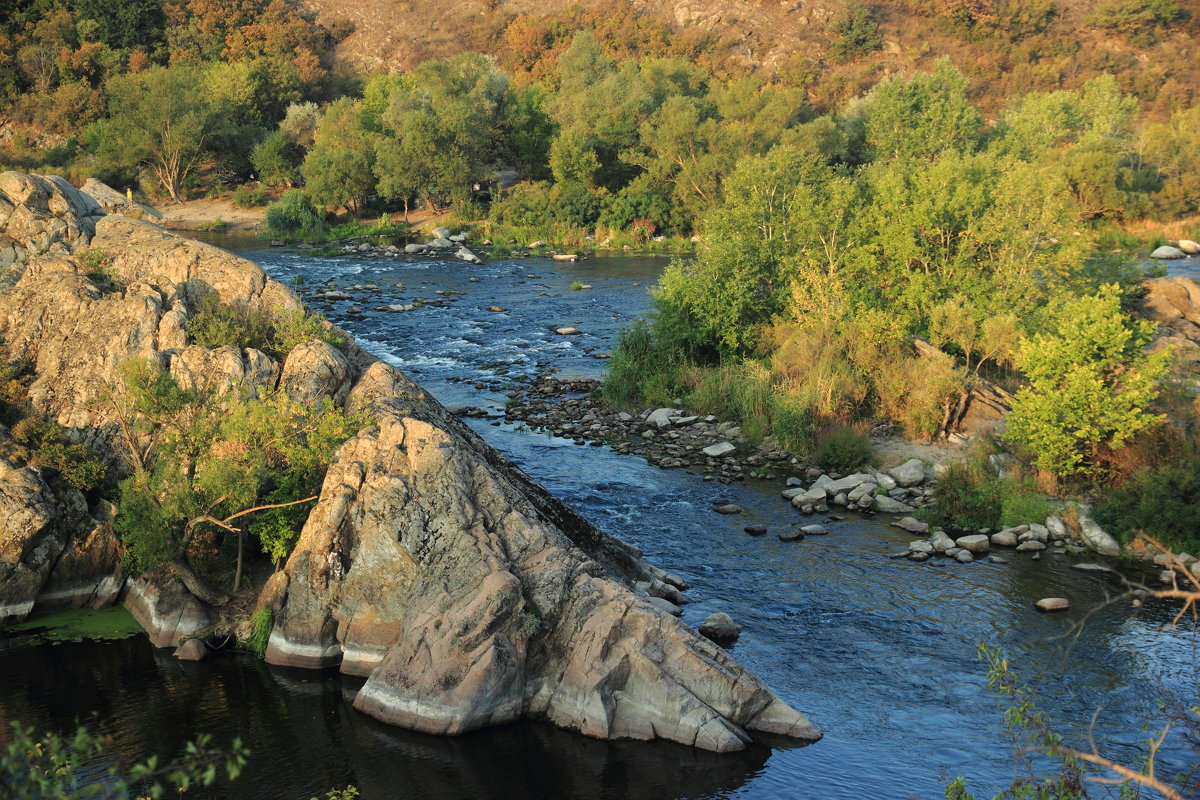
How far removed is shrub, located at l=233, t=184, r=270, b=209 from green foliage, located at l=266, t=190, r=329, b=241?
858 centimetres

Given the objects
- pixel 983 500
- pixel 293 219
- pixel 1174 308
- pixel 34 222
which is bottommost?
pixel 983 500

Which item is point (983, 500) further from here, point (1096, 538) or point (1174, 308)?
point (1174, 308)

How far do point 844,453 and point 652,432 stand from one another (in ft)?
21.6

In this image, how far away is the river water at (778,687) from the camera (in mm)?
16250

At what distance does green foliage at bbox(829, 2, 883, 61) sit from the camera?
117 m

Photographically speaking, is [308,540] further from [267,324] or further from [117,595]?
[267,324]

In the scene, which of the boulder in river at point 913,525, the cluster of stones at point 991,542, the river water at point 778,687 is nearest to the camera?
the river water at point 778,687

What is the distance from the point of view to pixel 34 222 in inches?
1061

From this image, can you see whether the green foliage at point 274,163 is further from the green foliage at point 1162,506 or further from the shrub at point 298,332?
the green foliage at point 1162,506

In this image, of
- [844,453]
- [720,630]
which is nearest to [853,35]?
[844,453]

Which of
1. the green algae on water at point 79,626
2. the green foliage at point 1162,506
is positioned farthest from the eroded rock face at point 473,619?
the green foliage at point 1162,506

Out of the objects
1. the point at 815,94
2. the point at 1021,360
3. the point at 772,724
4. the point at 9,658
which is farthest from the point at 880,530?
the point at 815,94

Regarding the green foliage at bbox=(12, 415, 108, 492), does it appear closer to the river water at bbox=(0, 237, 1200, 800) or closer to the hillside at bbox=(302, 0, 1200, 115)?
the river water at bbox=(0, 237, 1200, 800)

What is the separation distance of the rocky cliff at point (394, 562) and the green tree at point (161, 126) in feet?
211
